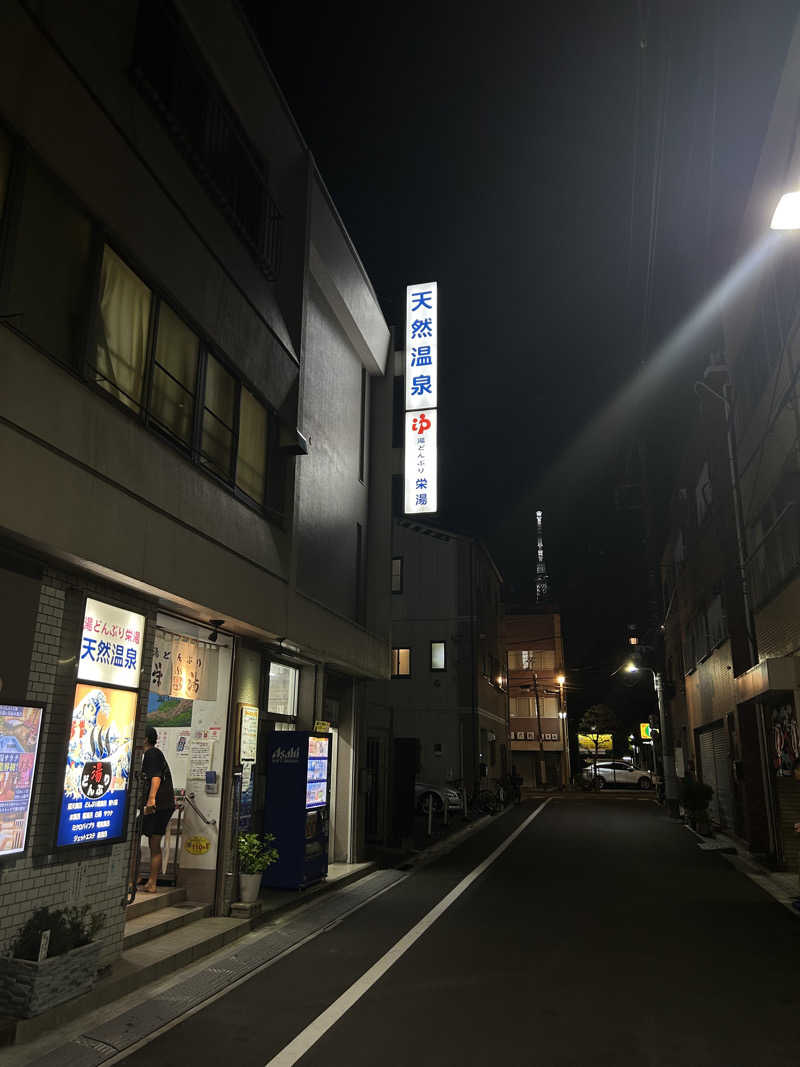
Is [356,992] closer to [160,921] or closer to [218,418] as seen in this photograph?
[160,921]

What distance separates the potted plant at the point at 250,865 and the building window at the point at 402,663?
22.7m

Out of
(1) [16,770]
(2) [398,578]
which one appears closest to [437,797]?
(2) [398,578]

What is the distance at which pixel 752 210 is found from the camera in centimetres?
1557

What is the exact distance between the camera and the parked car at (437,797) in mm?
23295

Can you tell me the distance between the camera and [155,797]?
997 centimetres

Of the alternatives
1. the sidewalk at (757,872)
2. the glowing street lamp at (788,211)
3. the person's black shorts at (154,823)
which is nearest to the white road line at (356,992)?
the person's black shorts at (154,823)

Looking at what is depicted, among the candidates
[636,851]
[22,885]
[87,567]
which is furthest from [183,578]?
[636,851]

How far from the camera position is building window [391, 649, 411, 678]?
32.8 metres

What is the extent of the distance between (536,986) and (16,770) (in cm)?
512

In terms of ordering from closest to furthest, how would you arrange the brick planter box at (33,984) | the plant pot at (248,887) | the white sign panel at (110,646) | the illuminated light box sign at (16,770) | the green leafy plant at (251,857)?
the brick planter box at (33,984) → the illuminated light box sign at (16,770) → the white sign panel at (110,646) → the plant pot at (248,887) → the green leafy plant at (251,857)

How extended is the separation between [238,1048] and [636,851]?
46.5ft

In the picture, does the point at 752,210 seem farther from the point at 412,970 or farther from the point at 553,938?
the point at 412,970

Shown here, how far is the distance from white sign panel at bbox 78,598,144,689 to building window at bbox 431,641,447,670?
2520cm

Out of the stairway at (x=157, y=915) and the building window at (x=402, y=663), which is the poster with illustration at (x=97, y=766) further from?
the building window at (x=402, y=663)
